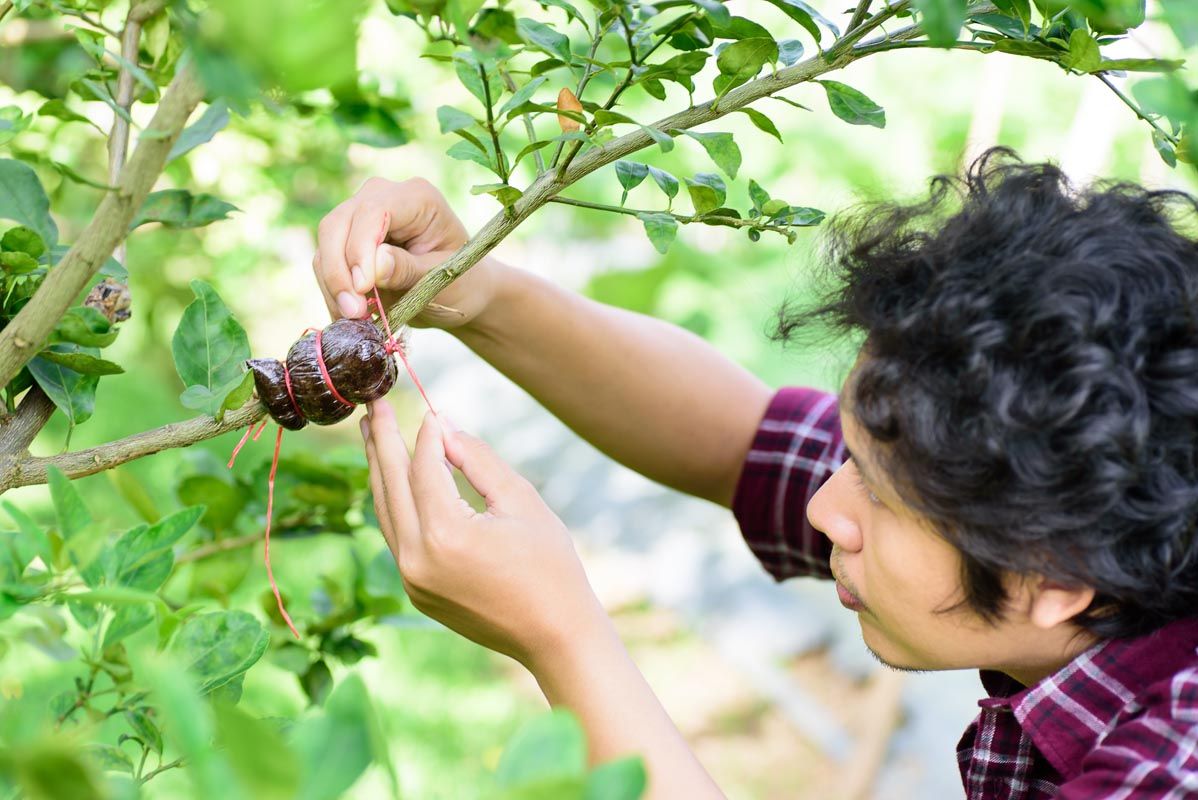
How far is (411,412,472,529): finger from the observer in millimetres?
914

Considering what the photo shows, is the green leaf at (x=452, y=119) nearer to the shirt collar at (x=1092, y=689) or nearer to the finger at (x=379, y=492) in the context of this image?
the finger at (x=379, y=492)

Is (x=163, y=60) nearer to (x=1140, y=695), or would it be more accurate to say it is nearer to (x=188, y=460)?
(x=188, y=460)

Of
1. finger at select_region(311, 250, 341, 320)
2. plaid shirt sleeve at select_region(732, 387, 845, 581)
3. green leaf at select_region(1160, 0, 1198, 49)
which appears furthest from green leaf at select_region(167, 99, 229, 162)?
plaid shirt sleeve at select_region(732, 387, 845, 581)

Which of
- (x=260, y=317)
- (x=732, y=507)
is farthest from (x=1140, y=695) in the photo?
(x=260, y=317)

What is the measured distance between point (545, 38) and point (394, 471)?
39cm

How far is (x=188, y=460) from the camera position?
3.82 ft

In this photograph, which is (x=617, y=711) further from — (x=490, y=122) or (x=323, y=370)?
(x=490, y=122)

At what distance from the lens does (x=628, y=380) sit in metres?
1.38

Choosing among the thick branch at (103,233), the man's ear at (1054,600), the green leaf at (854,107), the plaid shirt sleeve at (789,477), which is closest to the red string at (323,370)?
the thick branch at (103,233)

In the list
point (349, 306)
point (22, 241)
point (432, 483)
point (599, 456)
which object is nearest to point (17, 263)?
point (22, 241)

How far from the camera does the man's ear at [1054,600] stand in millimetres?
854

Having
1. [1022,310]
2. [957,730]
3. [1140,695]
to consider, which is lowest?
[957,730]

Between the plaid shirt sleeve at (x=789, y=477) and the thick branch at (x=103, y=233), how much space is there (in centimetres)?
91

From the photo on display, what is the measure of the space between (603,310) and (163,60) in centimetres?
60
